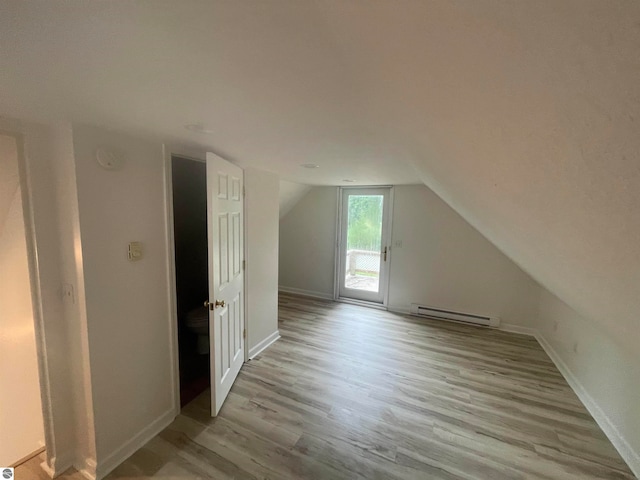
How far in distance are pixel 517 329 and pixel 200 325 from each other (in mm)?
3924

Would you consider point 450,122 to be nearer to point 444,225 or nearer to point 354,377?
point 354,377

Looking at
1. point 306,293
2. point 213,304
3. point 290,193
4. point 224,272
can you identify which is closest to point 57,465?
point 213,304

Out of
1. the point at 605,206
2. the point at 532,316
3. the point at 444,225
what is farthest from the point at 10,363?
the point at 532,316

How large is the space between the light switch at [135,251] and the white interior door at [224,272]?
412 millimetres

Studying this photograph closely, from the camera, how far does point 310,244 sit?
4.69m

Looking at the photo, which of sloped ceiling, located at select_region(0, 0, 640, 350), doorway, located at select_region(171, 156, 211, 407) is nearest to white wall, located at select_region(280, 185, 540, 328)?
doorway, located at select_region(171, 156, 211, 407)

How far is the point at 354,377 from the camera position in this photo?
94.8 inches

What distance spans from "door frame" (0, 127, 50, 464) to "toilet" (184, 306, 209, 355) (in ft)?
3.70

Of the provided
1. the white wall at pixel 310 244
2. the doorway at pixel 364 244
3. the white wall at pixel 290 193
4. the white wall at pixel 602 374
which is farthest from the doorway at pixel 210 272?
the white wall at pixel 602 374

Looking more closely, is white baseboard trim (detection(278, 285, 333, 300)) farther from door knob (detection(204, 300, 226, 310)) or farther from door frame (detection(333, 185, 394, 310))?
door knob (detection(204, 300, 226, 310))

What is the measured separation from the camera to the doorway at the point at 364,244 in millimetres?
4113

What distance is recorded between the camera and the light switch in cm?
158

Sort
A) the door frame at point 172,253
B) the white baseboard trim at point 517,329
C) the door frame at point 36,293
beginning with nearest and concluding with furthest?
the door frame at point 36,293
the door frame at point 172,253
the white baseboard trim at point 517,329

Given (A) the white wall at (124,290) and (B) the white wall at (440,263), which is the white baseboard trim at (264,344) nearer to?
(A) the white wall at (124,290)
